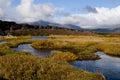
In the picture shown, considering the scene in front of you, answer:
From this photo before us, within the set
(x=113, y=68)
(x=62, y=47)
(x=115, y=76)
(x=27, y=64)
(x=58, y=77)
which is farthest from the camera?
(x=62, y=47)

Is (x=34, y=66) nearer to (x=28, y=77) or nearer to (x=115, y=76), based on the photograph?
(x=28, y=77)

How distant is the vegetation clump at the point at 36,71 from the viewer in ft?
70.0

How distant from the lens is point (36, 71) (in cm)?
2206

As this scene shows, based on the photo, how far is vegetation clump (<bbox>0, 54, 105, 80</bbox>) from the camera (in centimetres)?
2134

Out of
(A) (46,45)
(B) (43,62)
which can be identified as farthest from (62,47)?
(B) (43,62)

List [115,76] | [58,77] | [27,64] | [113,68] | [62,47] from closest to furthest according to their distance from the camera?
[58,77] → [27,64] → [115,76] → [113,68] → [62,47]

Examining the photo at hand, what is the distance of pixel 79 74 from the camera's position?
2162 centimetres

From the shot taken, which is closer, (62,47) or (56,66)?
(56,66)

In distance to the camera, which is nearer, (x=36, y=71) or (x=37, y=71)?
(x=37, y=71)

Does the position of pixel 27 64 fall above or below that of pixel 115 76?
above

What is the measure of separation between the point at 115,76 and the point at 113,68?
18.5 ft

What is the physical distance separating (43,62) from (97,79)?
4.61 metres

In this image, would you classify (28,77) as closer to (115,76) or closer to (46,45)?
→ (115,76)

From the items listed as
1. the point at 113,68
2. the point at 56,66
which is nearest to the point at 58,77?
the point at 56,66
